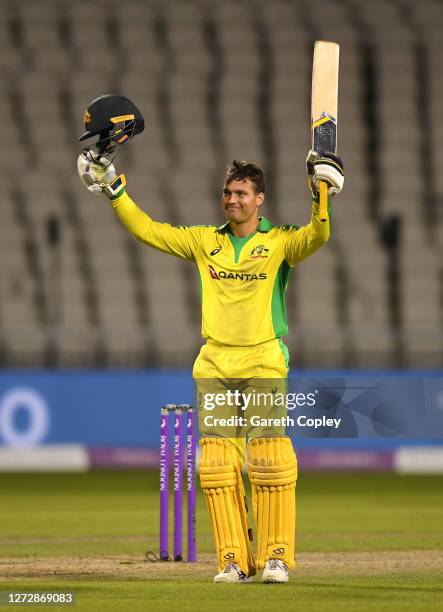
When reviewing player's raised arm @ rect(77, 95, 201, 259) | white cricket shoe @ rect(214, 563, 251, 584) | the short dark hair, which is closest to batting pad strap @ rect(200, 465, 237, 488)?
white cricket shoe @ rect(214, 563, 251, 584)

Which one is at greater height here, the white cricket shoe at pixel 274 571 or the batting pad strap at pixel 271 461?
the batting pad strap at pixel 271 461

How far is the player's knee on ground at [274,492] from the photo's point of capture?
6605 mm

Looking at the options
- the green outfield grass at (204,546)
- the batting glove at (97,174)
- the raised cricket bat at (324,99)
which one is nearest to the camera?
the green outfield grass at (204,546)

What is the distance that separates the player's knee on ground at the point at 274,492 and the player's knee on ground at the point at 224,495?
9cm

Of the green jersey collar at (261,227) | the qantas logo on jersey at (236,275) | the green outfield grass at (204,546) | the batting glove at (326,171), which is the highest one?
the batting glove at (326,171)

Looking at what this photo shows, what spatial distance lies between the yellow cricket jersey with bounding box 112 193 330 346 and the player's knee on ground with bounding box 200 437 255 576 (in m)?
0.49

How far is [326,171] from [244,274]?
0.64 meters

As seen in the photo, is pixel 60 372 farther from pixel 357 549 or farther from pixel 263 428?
pixel 263 428

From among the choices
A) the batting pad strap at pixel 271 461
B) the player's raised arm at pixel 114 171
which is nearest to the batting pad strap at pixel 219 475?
the batting pad strap at pixel 271 461

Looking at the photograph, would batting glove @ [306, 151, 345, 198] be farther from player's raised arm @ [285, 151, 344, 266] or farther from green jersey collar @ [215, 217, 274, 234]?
green jersey collar @ [215, 217, 274, 234]

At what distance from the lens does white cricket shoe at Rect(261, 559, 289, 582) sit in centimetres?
661

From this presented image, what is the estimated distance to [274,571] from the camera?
6605 millimetres

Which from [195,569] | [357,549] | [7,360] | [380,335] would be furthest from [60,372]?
[195,569]

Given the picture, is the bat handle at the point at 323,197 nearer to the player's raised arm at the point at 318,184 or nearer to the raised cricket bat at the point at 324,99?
the player's raised arm at the point at 318,184
